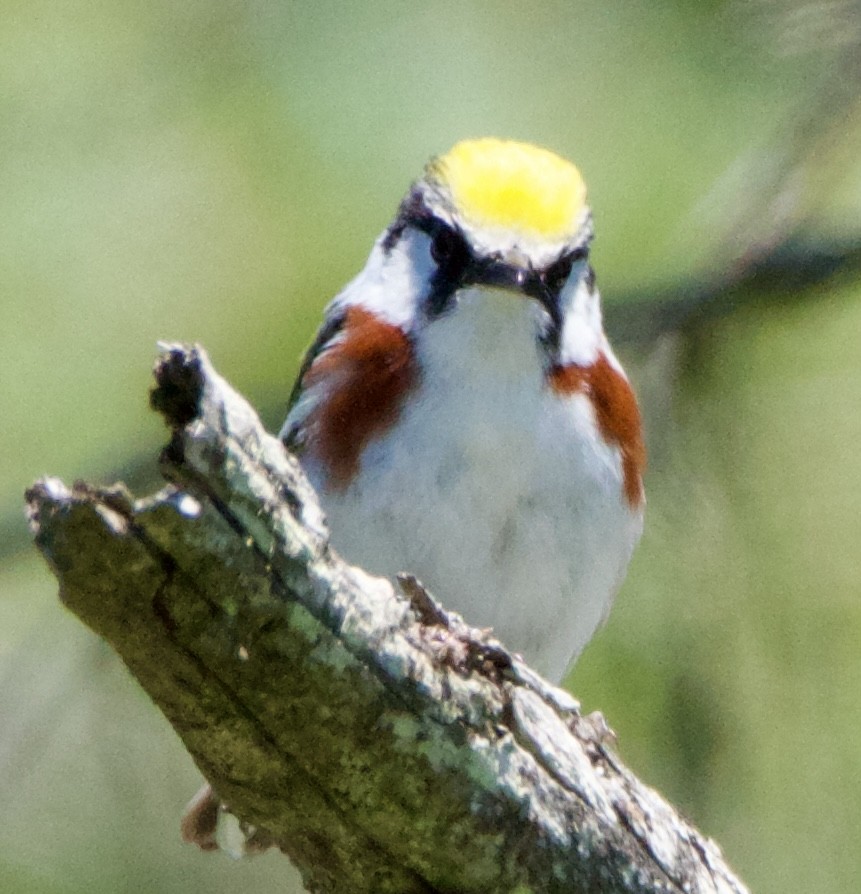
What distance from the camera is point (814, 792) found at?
2402mm

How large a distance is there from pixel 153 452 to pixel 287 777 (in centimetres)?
104

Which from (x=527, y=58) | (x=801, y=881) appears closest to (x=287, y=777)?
(x=801, y=881)

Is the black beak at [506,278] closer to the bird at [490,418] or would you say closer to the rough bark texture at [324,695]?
the bird at [490,418]

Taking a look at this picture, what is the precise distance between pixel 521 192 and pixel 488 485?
52 cm

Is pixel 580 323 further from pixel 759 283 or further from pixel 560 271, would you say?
pixel 759 283

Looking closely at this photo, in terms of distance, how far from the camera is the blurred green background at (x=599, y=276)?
7.91ft

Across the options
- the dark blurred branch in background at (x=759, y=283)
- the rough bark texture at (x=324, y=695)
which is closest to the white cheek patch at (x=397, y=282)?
the dark blurred branch in background at (x=759, y=283)

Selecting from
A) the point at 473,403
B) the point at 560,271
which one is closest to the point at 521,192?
the point at 560,271

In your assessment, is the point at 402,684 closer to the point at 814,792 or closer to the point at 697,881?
the point at 697,881

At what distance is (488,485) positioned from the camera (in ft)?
7.72

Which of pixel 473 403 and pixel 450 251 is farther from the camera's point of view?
pixel 450 251

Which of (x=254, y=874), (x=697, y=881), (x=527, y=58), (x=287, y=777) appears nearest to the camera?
(x=287, y=777)

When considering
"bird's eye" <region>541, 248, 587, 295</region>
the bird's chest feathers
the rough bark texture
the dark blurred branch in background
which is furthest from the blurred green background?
the rough bark texture

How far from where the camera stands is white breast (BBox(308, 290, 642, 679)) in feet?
7.70
